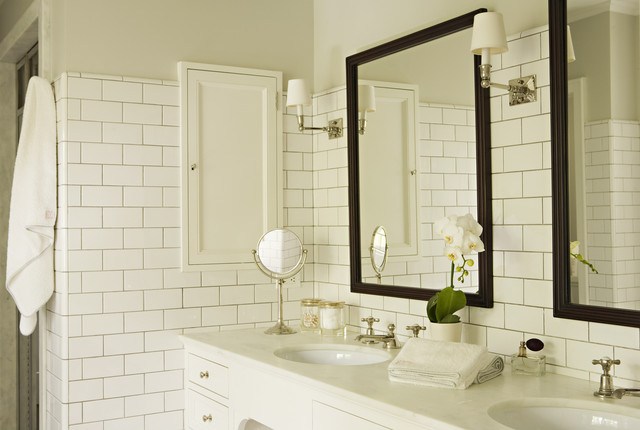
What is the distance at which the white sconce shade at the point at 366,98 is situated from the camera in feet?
10.9

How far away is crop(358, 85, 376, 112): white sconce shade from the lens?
332cm

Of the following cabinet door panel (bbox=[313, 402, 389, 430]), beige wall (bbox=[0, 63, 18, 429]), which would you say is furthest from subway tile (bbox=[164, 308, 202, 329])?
beige wall (bbox=[0, 63, 18, 429])

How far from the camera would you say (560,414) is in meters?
2.10

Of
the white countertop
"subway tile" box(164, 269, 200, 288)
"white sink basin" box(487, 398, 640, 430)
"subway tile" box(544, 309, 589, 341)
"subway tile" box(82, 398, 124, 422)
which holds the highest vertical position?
"subway tile" box(164, 269, 200, 288)

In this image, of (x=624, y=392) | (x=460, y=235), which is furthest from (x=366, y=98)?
(x=624, y=392)

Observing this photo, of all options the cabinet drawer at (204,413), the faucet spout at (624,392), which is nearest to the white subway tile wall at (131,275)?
the cabinet drawer at (204,413)

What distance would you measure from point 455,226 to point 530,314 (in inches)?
15.0

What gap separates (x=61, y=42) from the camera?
A: 3295 mm

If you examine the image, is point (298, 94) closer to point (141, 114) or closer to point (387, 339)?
point (141, 114)

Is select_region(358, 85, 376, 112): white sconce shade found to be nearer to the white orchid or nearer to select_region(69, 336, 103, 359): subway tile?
the white orchid

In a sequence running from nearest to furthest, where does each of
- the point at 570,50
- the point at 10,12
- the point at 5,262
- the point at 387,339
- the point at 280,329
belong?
the point at 570,50 < the point at 387,339 < the point at 280,329 < the point at 10,12 < the point at 5,262

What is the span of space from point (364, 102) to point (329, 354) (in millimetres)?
1106

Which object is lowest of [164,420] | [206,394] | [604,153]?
[164,420]

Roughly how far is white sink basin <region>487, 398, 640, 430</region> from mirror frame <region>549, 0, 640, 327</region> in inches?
13.4
